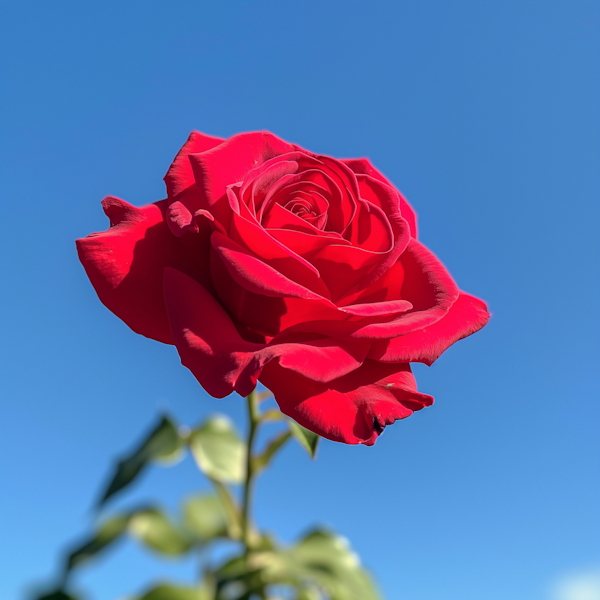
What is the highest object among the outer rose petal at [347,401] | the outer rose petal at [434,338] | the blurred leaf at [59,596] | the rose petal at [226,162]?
the rose petal at [226,162]

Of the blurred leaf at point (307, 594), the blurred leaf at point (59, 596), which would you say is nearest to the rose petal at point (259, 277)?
the blurred leaf at point (307, 594)

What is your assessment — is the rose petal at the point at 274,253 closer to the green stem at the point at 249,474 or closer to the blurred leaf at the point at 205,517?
the green stem at the point at 249,474

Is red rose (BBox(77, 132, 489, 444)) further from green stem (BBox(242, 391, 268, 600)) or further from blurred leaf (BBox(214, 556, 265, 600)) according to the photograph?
blurred leaf (BBox(214, 556, 265, 600))

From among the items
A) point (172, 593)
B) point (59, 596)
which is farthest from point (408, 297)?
point (59, 596)

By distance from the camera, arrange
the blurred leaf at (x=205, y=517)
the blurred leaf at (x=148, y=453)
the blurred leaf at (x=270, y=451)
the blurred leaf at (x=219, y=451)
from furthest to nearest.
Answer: the blurred leaf at (x=205, y=517) < the blurred leaf at (x=219, y=451) < the blurred leaf at (x=148, y=453) < the blurred leaf at (x=270, y=451)

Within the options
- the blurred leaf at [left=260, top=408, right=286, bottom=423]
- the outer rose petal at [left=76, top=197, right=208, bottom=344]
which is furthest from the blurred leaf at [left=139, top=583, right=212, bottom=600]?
the outer rose petal at [left=76, top=197, right=208, bottom=344]

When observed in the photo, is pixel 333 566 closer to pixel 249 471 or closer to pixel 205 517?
pixel 249 471

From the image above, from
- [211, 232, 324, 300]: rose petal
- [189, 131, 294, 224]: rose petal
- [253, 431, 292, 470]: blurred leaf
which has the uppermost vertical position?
[189, 131, 294, 224]: rose petal
